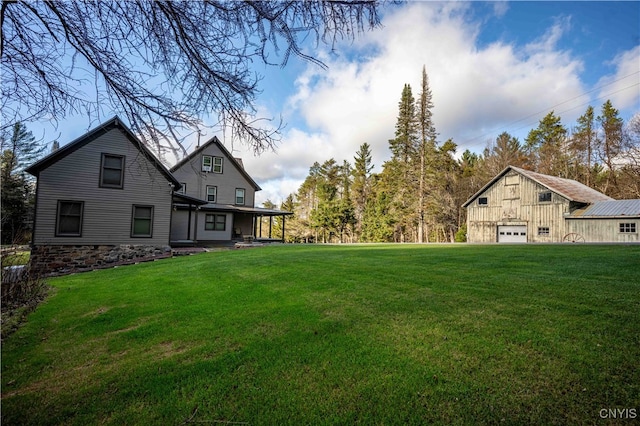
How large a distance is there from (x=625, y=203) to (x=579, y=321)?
1017 inches

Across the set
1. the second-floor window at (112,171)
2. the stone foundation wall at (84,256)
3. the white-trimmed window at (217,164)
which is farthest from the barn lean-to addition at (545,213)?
the second-floor window at (112,171)

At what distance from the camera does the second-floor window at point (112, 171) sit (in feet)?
47.4

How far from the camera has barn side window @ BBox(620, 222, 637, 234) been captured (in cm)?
1989

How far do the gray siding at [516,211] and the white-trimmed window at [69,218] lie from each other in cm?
2944

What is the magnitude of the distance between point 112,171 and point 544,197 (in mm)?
30107

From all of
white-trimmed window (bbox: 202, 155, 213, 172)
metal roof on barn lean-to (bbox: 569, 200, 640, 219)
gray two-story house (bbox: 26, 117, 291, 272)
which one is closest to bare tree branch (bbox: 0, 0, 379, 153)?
gray two-story house (bbox: 26, 117, 291, 272)

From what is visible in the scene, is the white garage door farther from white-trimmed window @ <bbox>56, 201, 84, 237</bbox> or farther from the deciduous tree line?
white-trimmed window @ <bbox>56, 201, 84, 237</bbox>

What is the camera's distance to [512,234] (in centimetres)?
2525

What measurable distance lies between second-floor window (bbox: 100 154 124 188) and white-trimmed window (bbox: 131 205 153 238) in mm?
1490

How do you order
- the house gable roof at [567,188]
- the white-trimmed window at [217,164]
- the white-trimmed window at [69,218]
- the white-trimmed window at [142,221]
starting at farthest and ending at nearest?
the white-trimmed window at [217,164]
the house gable roof at [567,188]
the white-trimmed window at [142,221]
the white-trimmed window at [69,218]

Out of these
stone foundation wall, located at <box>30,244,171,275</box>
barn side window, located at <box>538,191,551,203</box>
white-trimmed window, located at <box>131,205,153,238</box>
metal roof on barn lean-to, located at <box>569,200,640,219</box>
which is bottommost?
stone foundation wall, located at <box>30,244,171,275</box>

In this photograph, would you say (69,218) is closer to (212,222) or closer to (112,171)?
(112,171)

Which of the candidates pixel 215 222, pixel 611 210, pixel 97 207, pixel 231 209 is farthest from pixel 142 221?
pixel 611 210

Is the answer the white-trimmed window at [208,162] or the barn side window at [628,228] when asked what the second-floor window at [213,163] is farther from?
the barn side window at [628,228]
